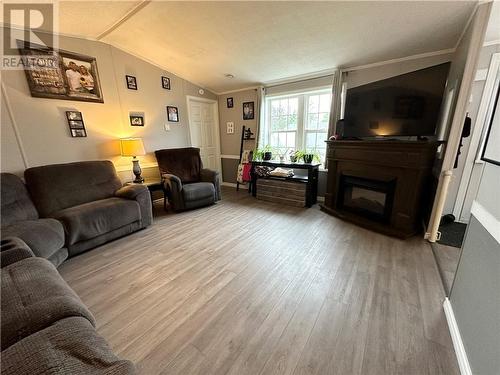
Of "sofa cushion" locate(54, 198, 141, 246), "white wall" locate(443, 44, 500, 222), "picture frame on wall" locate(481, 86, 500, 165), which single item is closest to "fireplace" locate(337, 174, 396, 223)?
"white wall" locate(443, 44, 500, 222)

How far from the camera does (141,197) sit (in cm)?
268

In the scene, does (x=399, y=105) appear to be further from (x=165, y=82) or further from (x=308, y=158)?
(x=165, y=82)

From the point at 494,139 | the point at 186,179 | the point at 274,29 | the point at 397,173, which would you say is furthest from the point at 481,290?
the point at 186,179

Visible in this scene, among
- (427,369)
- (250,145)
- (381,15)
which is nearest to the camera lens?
(427,369)

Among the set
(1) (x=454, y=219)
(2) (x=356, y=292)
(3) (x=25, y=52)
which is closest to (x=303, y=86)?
(1) (x=454, y=219)

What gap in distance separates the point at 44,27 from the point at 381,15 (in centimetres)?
386

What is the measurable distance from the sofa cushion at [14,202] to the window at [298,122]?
3.70 metres

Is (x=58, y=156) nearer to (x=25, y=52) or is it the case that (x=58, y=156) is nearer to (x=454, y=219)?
(x=25, y=52)

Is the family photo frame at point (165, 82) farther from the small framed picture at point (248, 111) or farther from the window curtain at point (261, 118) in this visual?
the window curtain at point (261, 118)

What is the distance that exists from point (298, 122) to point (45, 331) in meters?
4.11

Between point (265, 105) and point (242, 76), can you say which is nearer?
point (242, 76)

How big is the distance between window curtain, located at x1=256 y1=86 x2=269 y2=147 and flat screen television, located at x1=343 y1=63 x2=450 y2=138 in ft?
5.70

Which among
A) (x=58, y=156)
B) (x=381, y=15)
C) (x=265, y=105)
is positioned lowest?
(x=58, y=156)

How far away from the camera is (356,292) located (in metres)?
1.59
